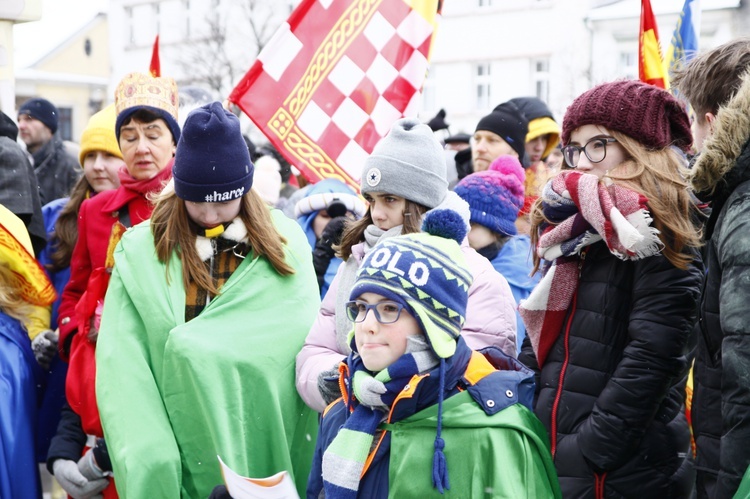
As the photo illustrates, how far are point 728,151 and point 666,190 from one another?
0.36 m

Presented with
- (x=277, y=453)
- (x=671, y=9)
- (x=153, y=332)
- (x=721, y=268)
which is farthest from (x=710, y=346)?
(x=671, y=9)

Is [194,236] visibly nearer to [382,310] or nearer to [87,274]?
[87,274]

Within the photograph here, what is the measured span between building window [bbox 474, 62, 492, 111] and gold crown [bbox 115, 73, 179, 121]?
29167 millimetres

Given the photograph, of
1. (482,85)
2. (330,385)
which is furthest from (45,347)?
(482,85)

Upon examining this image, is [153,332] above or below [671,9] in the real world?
below

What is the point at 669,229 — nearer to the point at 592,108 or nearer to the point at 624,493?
the point at 592,108

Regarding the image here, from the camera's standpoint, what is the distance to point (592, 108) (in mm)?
3457

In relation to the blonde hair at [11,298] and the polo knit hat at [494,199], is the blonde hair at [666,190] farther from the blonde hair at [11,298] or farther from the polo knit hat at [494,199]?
the blonde hair at [11,298]

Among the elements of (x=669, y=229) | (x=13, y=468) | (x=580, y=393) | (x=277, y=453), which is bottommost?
(x=13, y=468)

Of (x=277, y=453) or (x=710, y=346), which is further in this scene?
(x=277, y=453)

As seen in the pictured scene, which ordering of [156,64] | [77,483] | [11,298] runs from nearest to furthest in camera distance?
[77,483] < [11,298] < [156,64]

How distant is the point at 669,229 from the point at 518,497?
992 millimetres

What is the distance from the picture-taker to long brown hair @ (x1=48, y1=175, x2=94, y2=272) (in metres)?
5.02

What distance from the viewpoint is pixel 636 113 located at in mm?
3404
